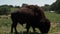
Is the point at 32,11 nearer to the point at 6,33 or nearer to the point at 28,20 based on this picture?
the point at 28,20

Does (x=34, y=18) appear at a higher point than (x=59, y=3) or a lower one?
higher

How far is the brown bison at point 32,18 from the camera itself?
44.5ft

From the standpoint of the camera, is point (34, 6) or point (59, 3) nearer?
point (34, 6)

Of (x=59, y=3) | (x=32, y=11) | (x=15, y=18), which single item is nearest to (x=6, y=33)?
(x=15, y=18)

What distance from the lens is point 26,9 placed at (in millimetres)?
14125

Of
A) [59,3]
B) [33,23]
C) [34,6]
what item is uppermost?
[34,6]

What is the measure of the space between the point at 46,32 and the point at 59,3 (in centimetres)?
4843

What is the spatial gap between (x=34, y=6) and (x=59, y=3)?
47.7 meters

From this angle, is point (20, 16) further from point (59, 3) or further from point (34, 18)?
point (59, 3)

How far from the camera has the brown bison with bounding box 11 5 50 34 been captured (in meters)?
13.6

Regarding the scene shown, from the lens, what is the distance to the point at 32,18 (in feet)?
45.5

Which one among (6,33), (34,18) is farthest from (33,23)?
(6,33)

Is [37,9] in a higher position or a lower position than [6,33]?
higher

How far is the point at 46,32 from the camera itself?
1357 centimetres
